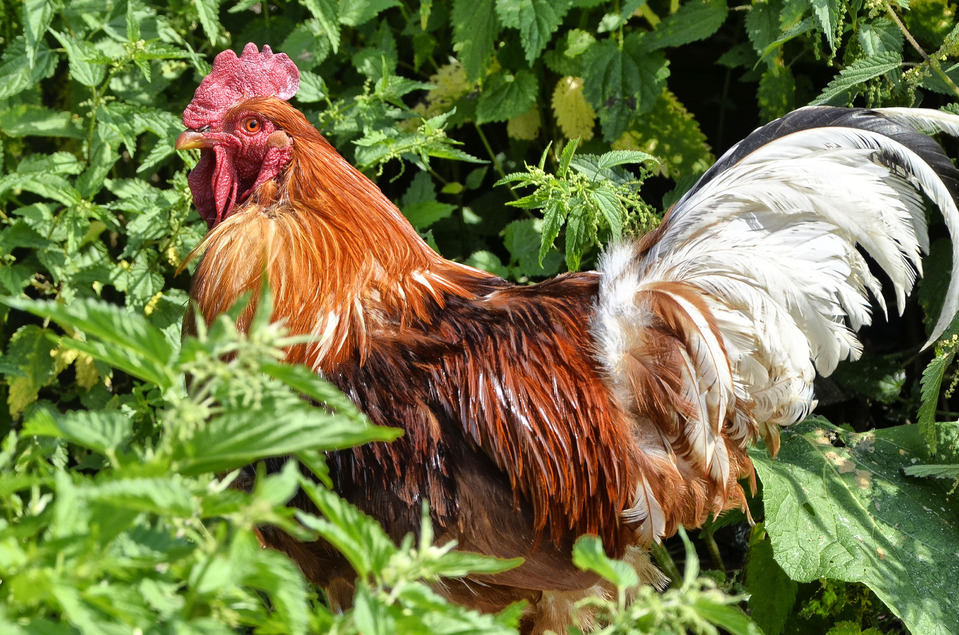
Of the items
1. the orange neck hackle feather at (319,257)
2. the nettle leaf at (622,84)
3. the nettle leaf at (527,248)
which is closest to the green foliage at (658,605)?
the orange neck hackle feather at (319,257)

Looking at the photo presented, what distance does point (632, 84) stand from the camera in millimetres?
3047

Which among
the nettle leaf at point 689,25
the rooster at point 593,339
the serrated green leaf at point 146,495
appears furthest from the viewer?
the nettle leaf at point 689,25

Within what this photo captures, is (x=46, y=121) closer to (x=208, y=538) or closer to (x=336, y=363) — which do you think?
(x=336, y=363)

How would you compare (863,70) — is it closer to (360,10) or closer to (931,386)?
(931,386)

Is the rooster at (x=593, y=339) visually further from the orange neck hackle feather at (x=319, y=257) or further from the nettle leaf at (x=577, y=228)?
the nettle leaf at (x=577, y=228)

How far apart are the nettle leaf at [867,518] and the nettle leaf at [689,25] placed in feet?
4.50

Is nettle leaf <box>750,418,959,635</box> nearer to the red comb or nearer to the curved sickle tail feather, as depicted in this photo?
the curved sickle tail feather

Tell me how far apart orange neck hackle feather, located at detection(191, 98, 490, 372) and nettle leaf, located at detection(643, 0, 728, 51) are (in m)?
1.28

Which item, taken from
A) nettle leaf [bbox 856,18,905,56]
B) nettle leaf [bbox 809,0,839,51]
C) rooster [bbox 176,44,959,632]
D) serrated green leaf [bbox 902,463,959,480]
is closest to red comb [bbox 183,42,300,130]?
rooster [bbox 176,44,959,632]

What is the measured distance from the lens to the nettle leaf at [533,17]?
283 centimetres

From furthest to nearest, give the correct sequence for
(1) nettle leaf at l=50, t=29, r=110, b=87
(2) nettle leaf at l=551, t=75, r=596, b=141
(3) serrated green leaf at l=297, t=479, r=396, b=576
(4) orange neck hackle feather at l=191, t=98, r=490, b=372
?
(2) nettle leaf at l=551, t=75, r=596, b=141 → (1) nettle leaf at l=50, t=29, r=110, b=87 → (4) orange neck hackle feather at l=191, t=98, r=490, b=372 → (3) serrated green leaf at l=297, t=479, r=396, b=576

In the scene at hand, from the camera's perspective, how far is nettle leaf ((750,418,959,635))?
229 centimetres

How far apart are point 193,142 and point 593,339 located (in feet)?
3.97

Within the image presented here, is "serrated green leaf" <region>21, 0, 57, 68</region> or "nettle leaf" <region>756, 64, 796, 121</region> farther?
"nettle leaf" <region>756, 64, 796, 121</region>
